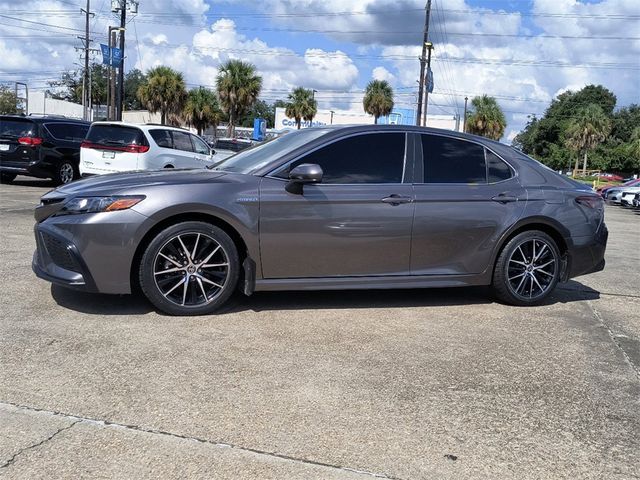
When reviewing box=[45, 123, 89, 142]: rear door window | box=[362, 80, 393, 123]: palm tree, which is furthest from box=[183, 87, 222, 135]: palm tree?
box=[45, 123, 89, 142]: rear door window

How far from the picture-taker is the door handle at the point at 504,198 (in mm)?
5531

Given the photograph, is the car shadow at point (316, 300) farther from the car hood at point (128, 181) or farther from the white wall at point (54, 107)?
the white wall at point (54, 107)

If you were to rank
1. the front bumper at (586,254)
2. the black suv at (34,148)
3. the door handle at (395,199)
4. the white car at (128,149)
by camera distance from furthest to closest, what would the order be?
the black suv at (34,148)
the white car at (128,149)
the front bumper at (586,254)
the door handle at (395,199)

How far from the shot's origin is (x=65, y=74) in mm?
108312

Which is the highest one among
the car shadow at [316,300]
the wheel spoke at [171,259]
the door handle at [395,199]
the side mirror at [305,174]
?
the side mirror at [305,174]

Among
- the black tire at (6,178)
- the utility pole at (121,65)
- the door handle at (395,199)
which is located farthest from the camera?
the utility pole at (121,65)

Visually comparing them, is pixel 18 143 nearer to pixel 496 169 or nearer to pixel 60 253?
pixel 60 253

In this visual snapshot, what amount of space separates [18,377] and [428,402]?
7.86 feet

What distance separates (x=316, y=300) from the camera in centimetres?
558

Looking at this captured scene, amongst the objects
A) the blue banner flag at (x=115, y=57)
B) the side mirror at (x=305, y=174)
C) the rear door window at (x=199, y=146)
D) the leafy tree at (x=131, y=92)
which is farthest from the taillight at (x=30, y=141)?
the leafy tree at (x=131, y=92)

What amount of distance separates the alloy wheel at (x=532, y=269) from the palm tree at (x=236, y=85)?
1597 inches

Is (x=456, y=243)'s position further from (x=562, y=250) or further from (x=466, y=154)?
(x=562, y=250)

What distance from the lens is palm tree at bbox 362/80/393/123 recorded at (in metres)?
52.4

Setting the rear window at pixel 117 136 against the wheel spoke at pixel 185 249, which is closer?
the wheel spoke at pixel 185 249
